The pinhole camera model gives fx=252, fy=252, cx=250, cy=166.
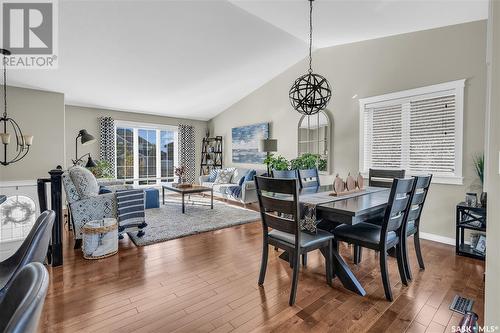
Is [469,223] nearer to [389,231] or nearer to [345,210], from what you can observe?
[389,231]

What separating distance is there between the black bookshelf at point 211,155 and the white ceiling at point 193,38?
2.23 metres

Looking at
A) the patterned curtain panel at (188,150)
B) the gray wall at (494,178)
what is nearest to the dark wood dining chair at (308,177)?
the gray wall at (494,178)

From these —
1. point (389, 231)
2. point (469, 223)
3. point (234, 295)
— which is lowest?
point (234, 295)

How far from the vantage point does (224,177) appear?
6816 millimetres

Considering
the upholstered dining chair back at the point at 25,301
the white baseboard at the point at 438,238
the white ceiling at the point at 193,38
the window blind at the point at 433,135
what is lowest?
the white baseboard at the point at 438,238

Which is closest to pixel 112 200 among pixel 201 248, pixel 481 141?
Result: pixel 201 248

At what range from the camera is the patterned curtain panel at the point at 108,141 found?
21.0 feet

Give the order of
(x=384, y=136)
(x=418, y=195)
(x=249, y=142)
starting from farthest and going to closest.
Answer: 1. (x=249, y=142)
2. (x=384, y=136)
3. (x=418, y=195)

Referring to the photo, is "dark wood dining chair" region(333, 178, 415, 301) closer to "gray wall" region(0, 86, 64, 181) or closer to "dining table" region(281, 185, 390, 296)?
"dining table" region(281, 185, 390, 296)

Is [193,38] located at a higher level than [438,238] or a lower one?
higher

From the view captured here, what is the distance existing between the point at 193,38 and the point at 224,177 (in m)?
3.69

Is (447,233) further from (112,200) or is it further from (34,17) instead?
(34,17)

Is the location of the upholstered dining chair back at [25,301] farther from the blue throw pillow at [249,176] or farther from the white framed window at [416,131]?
the blue throw pillow at [249,176]

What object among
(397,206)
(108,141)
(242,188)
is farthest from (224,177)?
(397,206)
